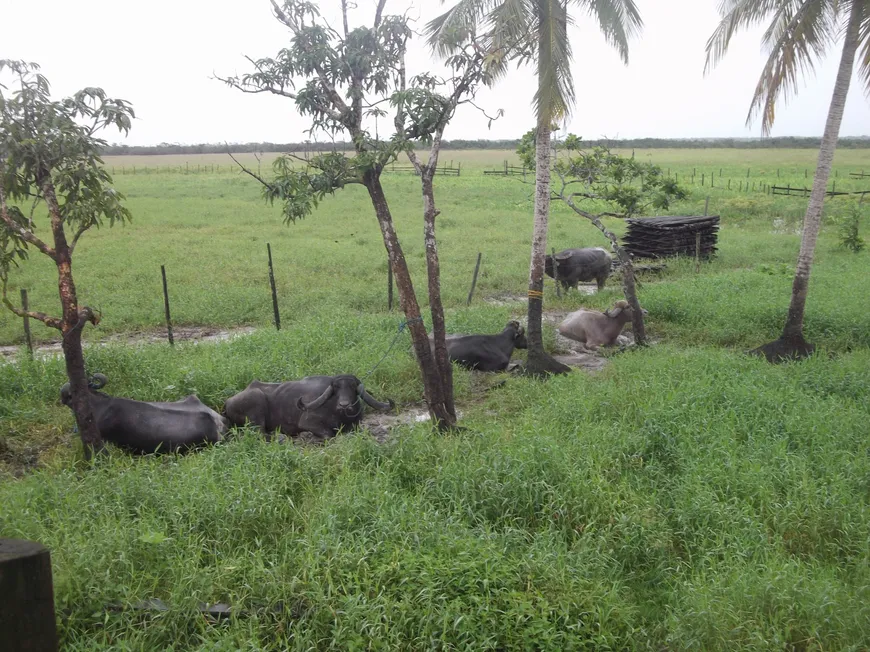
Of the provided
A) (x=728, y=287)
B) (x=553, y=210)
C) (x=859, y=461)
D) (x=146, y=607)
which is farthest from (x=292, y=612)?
(x=553, y=210)

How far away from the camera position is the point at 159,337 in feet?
40.2

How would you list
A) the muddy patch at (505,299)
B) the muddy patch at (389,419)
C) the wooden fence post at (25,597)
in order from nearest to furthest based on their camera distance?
the wooden fence post at (25,597)
the muddy patch at (389,419)
the muddy patch at (505,299)

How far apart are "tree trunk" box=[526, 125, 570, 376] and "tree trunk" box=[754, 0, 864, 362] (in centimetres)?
342

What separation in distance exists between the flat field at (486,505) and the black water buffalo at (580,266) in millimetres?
3947

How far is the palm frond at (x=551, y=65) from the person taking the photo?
32.6 ft

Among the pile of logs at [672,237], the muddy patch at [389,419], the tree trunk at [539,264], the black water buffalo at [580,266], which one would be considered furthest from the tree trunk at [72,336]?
the pile of logs at [672,237]

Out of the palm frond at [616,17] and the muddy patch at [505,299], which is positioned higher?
the palm frond at [616,17]

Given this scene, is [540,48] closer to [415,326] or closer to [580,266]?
[415,326]

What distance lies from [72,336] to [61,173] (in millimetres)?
1615

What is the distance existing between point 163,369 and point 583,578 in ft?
21.4

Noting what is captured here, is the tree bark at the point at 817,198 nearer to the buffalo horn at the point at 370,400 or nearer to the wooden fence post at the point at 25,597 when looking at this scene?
the buffalo horn at the point at 370,400

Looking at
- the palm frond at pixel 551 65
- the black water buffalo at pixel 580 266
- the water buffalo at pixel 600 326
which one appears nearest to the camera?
the palm frond at pixel 551 65

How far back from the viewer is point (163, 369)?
9383mm

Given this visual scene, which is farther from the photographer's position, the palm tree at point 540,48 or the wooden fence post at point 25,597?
the palm tree at point 540,48
